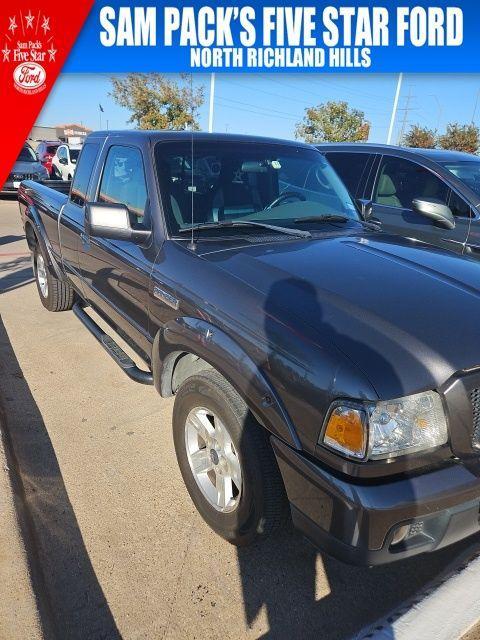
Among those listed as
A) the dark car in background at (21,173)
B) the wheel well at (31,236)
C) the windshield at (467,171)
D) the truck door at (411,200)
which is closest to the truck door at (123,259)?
the wheel well at (31,236)

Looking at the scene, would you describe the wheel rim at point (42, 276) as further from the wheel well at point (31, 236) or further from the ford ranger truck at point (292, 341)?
the ford ranger truck at point (292, 341)

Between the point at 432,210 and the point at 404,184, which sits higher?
the point at 404,184

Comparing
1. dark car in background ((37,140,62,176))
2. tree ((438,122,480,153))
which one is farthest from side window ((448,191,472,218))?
tree ((438,122,480,153))

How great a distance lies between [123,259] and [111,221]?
45 centimetres

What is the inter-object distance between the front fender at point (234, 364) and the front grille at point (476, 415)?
0.64 metres

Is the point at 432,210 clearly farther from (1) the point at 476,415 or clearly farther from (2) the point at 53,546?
(2) the point at 53,546

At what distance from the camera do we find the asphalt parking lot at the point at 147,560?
2002mm

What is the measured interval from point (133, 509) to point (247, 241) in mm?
1591

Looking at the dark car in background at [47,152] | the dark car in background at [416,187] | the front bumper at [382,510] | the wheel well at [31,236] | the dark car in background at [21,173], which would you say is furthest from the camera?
the dark car in background at [47,152]

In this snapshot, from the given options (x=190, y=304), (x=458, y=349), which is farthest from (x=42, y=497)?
(x=458, y=349)

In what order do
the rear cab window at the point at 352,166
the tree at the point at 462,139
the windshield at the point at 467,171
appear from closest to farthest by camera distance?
the windshield at the point at 467,171, the rear cab window at the point at 352,166, the tree at the point at 462,139

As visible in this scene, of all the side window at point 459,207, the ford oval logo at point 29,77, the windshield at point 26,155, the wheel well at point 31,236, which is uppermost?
the ford oval logo at point 29,77

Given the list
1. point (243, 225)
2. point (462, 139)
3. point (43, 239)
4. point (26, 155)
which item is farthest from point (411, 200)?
point (462, 139)

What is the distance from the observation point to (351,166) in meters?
5.92
